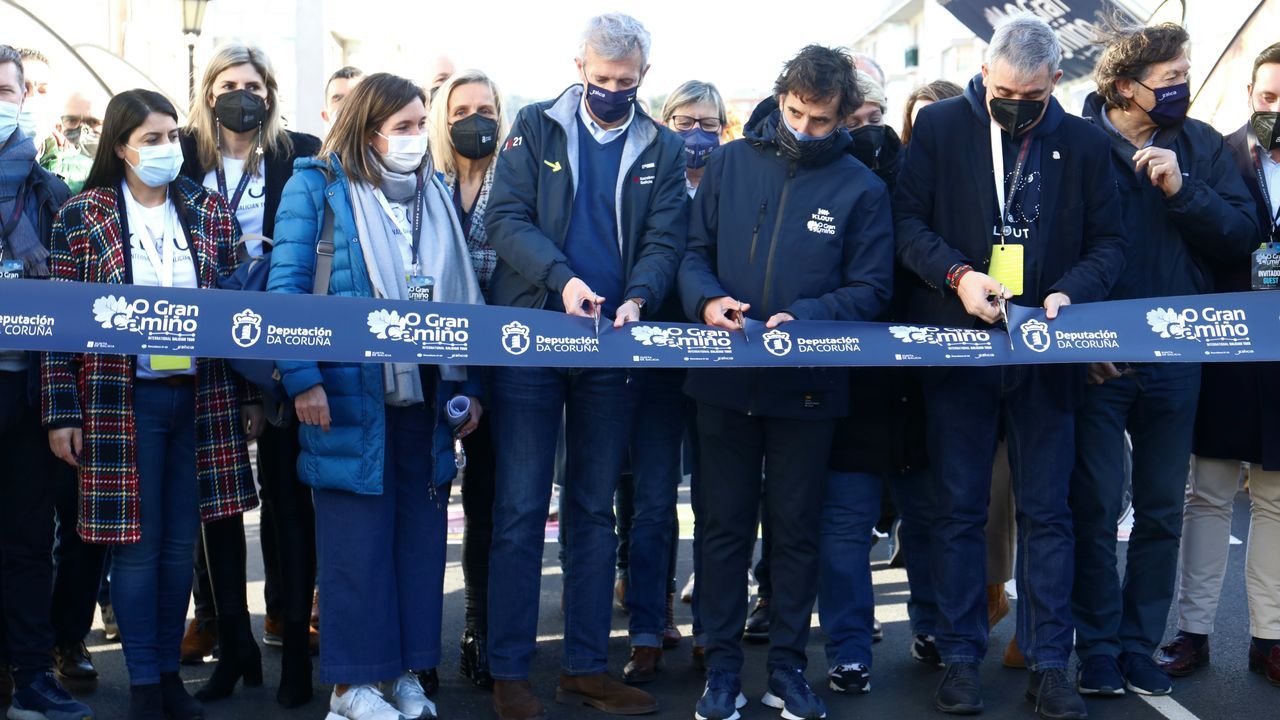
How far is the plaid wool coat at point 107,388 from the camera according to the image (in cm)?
470

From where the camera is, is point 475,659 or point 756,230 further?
point 475,659

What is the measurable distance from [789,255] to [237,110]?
223 cm

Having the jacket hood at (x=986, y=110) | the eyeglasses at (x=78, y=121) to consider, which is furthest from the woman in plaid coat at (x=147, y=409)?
the eyeglasses at (x=78, y=121)

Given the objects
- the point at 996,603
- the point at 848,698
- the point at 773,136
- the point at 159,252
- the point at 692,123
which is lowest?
the point at 848,698

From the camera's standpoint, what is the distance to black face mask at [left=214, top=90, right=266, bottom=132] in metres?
5.41

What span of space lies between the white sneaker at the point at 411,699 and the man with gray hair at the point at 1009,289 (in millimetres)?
1877

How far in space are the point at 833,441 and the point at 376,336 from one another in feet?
5.89

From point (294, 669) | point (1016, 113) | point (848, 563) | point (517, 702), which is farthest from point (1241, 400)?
point (294, 669)

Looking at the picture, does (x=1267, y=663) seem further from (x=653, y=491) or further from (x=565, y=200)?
(x=565, y=200)

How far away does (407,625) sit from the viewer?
498cm

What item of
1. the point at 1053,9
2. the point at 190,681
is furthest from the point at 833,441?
the point at 1053,9

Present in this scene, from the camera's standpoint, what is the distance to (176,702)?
488 centimetres

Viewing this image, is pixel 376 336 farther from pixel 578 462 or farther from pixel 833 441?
pixel 833 441

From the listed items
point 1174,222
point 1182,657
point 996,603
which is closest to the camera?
point 1174,222
